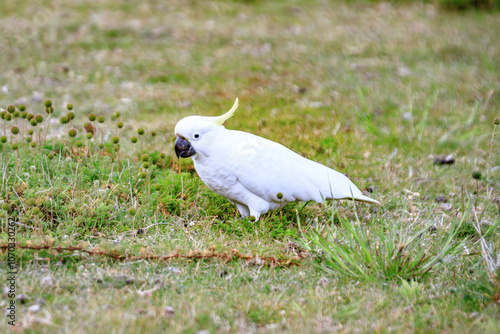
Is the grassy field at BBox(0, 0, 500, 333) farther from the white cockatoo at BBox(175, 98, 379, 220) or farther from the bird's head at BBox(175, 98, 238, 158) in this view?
the bird's head at BBox(175, 98, 238, 158)

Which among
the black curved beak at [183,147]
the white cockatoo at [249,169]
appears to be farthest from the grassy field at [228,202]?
the black curved beak at [183,147]

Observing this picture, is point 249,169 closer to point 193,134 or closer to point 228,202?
point 193,134

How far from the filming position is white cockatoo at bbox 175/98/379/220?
10.1 feet

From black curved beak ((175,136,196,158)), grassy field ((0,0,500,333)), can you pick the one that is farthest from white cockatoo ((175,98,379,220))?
grassy field ((0,0,500,333))

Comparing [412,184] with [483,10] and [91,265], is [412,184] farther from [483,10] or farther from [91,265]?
[483,10]

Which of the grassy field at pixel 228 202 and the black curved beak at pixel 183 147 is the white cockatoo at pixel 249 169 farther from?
the grassy field at pixel 228 202

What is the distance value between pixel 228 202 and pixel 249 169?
20.3 inches

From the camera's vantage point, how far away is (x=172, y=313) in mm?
2395

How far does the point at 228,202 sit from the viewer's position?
3.55 meters

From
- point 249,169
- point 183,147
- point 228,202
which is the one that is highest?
point 183,147

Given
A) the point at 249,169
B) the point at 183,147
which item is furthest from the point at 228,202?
the point at 183,147

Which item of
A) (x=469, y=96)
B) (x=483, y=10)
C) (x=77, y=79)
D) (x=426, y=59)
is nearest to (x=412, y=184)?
(x=469, y=96)

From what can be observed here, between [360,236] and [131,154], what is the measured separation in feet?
6.47

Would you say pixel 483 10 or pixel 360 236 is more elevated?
pixel 483 10
